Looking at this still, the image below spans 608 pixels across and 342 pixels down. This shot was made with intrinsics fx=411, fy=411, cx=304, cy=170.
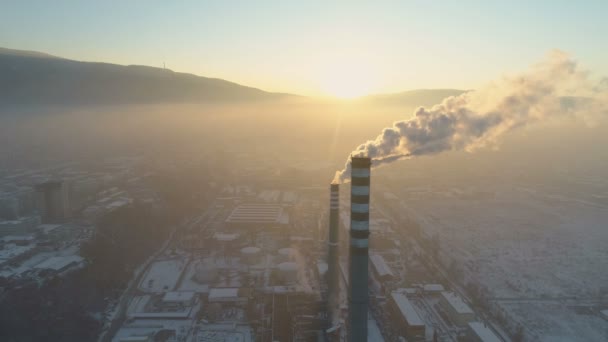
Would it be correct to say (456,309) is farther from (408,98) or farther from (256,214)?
(408,98)

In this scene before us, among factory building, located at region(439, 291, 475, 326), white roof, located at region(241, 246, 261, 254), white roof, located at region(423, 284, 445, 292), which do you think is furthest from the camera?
white roof, located at region(241, 246, 261, 254)

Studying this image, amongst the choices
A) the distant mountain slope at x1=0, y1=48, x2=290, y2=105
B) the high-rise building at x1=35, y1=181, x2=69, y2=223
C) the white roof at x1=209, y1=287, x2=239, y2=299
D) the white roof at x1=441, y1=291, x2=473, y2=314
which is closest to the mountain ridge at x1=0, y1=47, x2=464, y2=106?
the distant mountain slope at x1=0, y1=48, x2=290, y2=105

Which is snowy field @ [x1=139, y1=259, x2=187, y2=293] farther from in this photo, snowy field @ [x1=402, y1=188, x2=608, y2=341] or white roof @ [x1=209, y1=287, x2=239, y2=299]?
snowy field @ [x1=402, y1=188, x2=608, y2=341]

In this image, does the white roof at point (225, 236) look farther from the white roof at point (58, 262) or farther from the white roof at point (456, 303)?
the white roof at point (456, 303)

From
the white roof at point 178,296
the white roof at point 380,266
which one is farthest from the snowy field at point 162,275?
the white roof at point 380,266

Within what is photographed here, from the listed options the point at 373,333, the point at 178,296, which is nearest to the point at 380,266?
the point at 373,333

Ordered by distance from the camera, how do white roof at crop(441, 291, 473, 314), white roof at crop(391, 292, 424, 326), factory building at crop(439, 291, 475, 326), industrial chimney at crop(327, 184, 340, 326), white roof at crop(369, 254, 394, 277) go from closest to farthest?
white roof at crop(391, 292, 424, 326), factory building at crop(439, 291, 475, 326), white roof at crop(441, 291, 473, 314), industrial chimney at crop(327, 184, 340, 326), white roof at crop(369, 254, 394, 277)

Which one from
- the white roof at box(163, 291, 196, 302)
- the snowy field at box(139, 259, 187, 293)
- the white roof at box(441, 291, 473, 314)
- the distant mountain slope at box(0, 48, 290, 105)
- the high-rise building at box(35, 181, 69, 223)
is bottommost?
the snowy field at box(139, 259, 187, 293)
